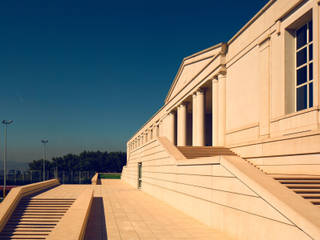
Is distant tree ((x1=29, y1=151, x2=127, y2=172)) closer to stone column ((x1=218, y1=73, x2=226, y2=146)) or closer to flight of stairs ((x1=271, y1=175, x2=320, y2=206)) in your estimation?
stone column ((x1=218, y1=73, x2=226, y2=146))

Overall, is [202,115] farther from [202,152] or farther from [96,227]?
[96,227]

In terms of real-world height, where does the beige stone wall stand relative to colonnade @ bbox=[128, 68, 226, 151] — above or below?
below

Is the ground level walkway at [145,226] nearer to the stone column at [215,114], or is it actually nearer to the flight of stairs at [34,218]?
the flight of stairs at [34,218]

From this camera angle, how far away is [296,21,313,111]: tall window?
14602 mm

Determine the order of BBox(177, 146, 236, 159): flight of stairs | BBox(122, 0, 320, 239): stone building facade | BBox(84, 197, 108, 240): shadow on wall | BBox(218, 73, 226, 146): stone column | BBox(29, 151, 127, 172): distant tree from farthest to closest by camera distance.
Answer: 1. BBox(29, 151, 127, 172): distant tree
2. BBox(218, 73, 226, 146): stone column
3. BBox(177, 146, 236, 159): flight of stairs
4. BBox(84, 197, 108, 240): shadow on wall
5. BBox(122, 0, 320, 239): stone building facade

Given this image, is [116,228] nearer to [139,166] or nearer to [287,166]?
[287,166]

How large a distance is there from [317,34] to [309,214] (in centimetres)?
891

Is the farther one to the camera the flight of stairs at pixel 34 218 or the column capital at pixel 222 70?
the column capital at pixel 222 70

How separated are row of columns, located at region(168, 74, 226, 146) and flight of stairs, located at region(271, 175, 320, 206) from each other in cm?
1156

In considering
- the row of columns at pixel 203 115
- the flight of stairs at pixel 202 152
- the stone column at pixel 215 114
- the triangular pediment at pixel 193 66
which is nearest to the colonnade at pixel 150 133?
the row of columns at pixel 203 115

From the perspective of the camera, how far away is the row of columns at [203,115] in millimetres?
22828


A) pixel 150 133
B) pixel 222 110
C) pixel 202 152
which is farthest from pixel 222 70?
pixel 150 133

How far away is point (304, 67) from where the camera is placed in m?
15.1

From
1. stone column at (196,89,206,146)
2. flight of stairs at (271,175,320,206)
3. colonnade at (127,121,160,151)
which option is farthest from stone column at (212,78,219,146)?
colonnade at (127,121,160,151)
